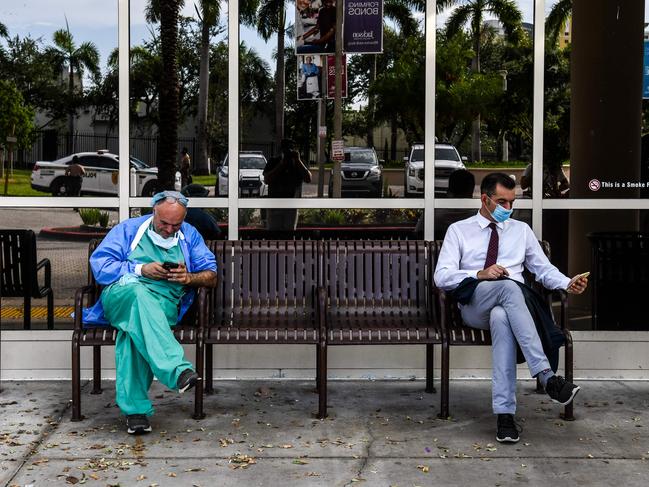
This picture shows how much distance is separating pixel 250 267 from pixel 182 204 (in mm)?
799

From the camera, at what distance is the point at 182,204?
19.0 feet

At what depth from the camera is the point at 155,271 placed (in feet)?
18.7

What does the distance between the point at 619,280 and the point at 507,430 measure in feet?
6.44

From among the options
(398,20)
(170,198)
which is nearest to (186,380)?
(170,198)

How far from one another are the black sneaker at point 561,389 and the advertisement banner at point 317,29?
276 cm

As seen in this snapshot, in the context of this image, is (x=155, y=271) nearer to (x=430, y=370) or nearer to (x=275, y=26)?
(x=430, y=370)

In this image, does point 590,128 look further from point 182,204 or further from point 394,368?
point 182,204

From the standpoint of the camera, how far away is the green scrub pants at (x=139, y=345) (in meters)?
5.48

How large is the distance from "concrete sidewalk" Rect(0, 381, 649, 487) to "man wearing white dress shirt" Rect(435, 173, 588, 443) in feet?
0.97

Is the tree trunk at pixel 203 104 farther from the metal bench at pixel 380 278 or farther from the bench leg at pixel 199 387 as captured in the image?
the bench leg at pixel 199 387

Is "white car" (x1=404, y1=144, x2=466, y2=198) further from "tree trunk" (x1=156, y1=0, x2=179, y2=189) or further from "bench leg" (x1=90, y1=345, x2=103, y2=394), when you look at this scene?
"bench leg" (x1=90, y1=345, x2=103, y2=394)

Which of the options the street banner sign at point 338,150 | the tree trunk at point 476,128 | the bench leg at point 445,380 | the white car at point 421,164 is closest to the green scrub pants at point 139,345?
the bench leg at point 445,380

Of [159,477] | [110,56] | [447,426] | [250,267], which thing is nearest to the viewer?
[159,477]

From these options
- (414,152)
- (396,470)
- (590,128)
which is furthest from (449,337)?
(590,128)
